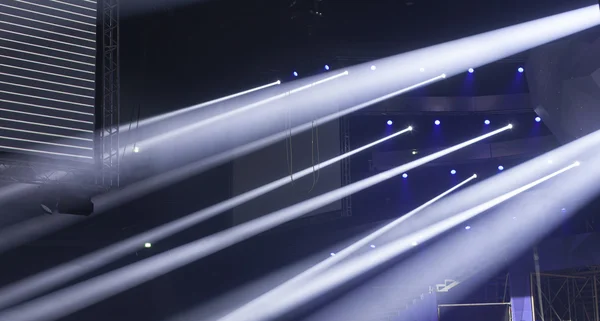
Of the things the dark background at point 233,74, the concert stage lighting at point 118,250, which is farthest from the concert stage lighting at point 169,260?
the dark background at point 233,74

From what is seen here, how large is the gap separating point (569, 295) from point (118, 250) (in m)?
8.09

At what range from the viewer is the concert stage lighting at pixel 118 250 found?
10.8 meters

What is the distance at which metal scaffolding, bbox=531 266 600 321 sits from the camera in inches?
508

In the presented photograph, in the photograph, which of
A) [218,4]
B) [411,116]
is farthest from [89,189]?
[411,116]

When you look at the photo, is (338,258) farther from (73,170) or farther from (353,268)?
(73,170)

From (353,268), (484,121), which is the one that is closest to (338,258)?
(353,268)

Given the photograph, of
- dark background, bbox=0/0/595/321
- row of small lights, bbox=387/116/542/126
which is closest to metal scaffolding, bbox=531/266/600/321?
dark background, bbox=0/0/595/321

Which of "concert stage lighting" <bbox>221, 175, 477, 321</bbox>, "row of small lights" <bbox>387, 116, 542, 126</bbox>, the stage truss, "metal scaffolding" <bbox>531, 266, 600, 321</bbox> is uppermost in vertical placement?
"row of small lights" <bbox>387, 116, 542, 126</bbox>

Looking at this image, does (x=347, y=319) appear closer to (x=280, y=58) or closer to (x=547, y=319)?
(x=547, y=319)

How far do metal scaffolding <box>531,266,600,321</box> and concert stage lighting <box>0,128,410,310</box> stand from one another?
429 centimetres

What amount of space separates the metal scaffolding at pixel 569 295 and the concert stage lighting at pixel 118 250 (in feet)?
14.1

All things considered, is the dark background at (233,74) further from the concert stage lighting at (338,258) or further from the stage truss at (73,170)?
the stage truss at (73,170)

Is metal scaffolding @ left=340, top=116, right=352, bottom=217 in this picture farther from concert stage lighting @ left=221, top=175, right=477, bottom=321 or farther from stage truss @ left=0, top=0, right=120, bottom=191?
stage truss @ left=0, top=0, right=120, bottom=191

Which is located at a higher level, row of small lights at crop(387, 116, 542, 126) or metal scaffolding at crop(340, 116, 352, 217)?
row of small lights at crop(387, 116, 542, 126)
